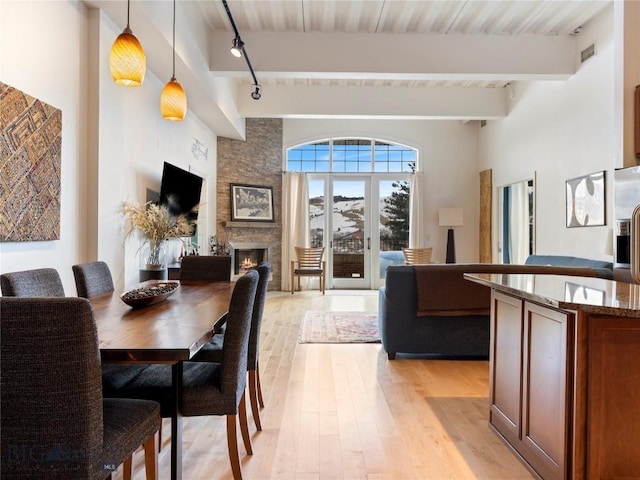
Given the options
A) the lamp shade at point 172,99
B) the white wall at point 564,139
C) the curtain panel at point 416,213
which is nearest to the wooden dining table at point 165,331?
the lamp shade at point 172,99

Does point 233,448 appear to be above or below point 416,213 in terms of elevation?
below

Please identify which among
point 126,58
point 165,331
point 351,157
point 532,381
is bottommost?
point 532,381

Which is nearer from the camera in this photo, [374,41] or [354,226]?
[374,41]

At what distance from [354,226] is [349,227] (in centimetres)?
10

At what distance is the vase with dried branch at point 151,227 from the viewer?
3.98 metres

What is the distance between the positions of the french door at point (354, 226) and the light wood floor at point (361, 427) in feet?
15.1

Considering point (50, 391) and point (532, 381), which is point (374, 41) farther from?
point (50, 391)

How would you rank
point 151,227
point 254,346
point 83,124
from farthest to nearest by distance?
point 151,227 → point 83,124 → point 254,346

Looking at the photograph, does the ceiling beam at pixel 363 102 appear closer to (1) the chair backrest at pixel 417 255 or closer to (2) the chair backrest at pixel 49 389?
(1) the chair backrest at pixel 417 255

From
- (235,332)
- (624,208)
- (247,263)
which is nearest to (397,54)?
(624,208)

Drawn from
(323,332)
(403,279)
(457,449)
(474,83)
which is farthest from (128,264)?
(474,83)

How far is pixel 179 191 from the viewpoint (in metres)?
5.01

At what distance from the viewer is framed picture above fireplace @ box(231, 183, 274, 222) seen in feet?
26.0

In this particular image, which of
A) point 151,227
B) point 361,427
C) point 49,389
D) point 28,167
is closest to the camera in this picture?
point 49,389
